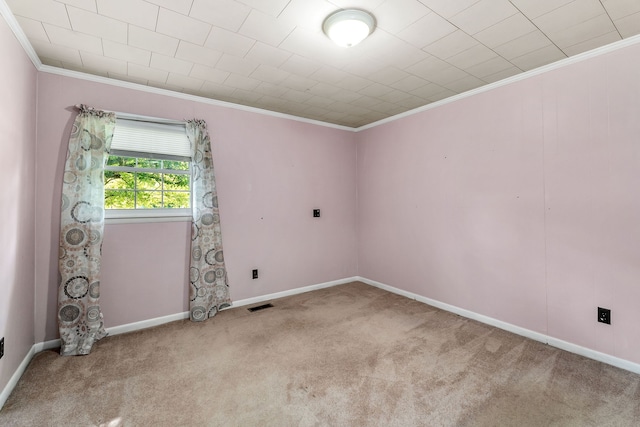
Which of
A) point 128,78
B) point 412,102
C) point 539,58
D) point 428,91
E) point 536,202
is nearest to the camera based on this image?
point 539,58

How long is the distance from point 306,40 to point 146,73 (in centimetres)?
155

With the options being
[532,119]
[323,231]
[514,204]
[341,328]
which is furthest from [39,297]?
[532,119]

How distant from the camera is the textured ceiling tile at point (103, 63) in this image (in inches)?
90.7

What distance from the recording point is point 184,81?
2.76 meters

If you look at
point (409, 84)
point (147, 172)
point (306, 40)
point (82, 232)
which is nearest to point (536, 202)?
point (409, 84)

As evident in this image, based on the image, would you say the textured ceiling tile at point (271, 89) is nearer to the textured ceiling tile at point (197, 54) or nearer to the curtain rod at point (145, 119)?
the textured ceiling tile at point (197, 54)

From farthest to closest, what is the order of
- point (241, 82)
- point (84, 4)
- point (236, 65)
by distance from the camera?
point (241, 82)
point (236, 65)
point (84, 4)

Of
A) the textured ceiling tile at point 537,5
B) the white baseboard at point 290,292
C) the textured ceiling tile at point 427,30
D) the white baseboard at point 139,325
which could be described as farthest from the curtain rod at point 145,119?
the textured ceiling tile at point 537,5

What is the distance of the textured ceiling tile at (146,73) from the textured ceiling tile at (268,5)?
1.30 meters

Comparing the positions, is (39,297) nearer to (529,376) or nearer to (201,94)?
(201,94)

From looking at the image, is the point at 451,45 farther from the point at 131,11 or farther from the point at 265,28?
the point at 131,11

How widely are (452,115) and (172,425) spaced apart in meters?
3.61

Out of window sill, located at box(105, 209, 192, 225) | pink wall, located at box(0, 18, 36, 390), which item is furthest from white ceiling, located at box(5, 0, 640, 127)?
window sill, located at box(105, 209, 192, 225)

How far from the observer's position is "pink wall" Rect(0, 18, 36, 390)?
1810 mm
